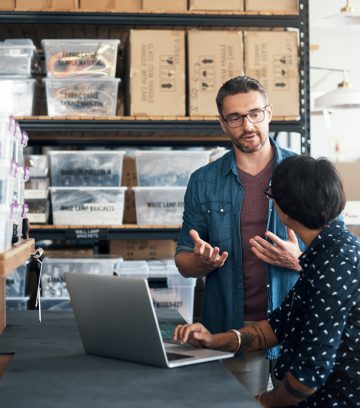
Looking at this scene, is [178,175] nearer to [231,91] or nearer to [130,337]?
[231,91]

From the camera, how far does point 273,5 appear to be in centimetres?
348

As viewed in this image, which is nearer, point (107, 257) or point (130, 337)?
point (130, 337)

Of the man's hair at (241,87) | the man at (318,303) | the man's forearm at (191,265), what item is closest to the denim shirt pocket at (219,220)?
the man's forearm at (191,265)

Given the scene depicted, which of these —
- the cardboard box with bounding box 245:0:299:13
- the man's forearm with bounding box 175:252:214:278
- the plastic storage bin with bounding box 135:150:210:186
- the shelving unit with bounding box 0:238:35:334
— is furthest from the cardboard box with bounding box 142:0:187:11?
the shelving unit with bounding box 0:238:35:334

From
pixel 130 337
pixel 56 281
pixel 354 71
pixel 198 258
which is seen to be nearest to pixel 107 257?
pixel 56 281

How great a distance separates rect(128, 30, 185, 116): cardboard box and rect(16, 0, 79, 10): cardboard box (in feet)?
0.99

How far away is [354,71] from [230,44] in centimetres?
620

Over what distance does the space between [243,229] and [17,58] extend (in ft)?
5.29

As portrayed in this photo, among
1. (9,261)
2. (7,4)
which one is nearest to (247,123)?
(9,261)

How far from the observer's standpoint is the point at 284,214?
68.1 inches

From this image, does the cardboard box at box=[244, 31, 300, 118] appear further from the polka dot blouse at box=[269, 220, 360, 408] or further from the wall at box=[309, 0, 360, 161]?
the wall at box=[309, 0, 360, 161]

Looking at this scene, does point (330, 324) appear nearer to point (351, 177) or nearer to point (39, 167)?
point (39, 167)

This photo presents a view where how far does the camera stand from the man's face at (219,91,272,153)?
7.70ft

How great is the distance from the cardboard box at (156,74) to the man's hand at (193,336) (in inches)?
69.1
